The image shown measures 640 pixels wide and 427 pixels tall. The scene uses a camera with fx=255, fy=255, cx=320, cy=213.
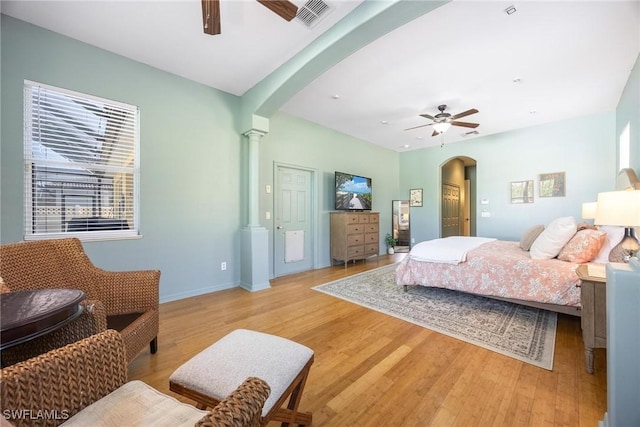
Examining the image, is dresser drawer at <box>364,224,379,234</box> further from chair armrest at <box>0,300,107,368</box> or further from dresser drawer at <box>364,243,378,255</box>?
chair armrest at <box>0,300,107,368</box>

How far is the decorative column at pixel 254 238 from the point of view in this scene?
143 inches

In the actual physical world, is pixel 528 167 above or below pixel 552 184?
above

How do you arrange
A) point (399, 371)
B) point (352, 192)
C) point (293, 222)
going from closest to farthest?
point (399, 371), point (293, 222), point (352, 192)

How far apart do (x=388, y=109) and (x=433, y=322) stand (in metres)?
3.20

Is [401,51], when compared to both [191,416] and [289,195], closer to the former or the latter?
[289,195]

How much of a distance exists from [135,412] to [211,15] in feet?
7.13

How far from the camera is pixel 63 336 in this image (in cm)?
116

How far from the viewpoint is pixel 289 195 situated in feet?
15.0

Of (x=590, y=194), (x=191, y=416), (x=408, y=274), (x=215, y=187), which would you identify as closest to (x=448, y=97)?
(x=408, y=274)

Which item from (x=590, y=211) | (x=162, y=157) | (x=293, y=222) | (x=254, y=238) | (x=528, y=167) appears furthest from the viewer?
(x=528, y=167)

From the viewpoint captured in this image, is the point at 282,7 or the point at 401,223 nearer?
the point at 282,7

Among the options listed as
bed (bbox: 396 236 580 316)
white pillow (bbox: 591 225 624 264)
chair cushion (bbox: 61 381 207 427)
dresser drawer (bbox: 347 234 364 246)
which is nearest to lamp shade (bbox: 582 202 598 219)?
bed (bbox: 396 236 580 316)

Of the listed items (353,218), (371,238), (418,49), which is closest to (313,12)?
(418,49)

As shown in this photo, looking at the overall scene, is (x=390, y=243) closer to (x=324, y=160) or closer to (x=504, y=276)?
(x=324, y=160)
